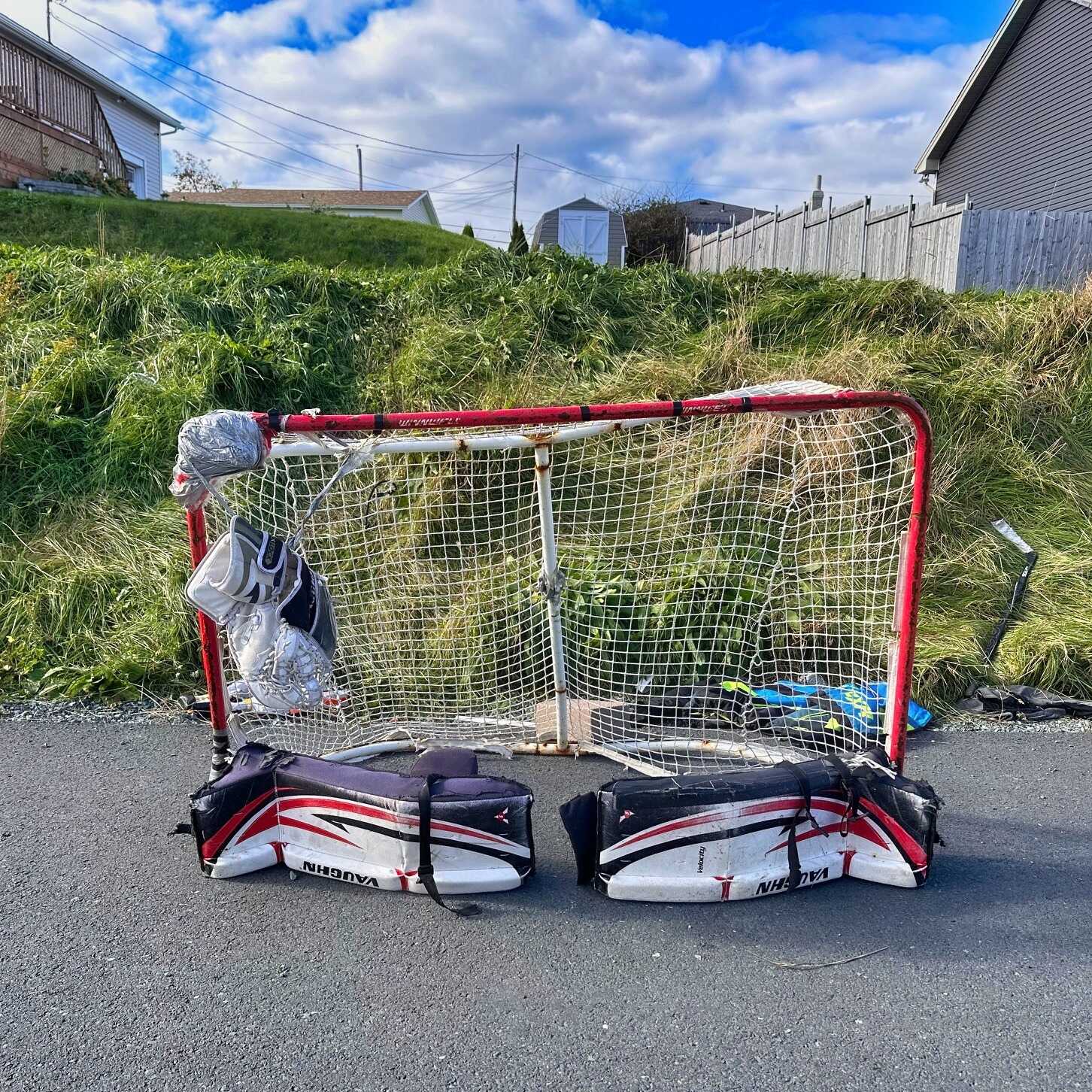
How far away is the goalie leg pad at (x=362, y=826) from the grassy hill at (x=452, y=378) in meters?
2.10

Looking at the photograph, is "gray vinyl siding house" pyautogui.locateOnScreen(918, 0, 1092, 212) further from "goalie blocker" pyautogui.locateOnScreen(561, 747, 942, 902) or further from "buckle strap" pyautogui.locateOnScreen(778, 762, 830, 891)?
"buckle strap" pyautogui.locateOnScreen(778, 762, 830, 891)

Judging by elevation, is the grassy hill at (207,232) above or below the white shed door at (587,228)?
below

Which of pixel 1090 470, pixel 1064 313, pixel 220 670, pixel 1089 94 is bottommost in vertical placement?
pixel 220 670

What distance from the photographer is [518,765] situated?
400cm

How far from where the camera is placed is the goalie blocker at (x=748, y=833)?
9.61ft

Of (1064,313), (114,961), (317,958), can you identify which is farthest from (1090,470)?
(114,961)

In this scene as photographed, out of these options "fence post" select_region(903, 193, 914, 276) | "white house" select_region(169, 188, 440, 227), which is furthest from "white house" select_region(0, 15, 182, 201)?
"fence post" select_region(903, 193, 914, 276)

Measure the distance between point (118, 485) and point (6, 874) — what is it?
4.00 m

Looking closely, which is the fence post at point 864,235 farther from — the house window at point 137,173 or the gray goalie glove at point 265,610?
the house window at point 137,173

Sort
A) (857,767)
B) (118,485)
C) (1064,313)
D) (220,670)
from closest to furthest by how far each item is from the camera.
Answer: (857,767) → (220,670) → (118,485) → (1064,313)

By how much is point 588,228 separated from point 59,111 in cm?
1628

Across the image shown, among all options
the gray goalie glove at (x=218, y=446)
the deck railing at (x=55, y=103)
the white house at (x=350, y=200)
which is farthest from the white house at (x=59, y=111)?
the gray goalie glove at (x=218, y=446)

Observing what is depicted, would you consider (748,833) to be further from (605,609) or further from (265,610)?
(605,609)

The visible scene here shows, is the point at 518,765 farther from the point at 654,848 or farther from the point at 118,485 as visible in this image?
the point at 118,485
